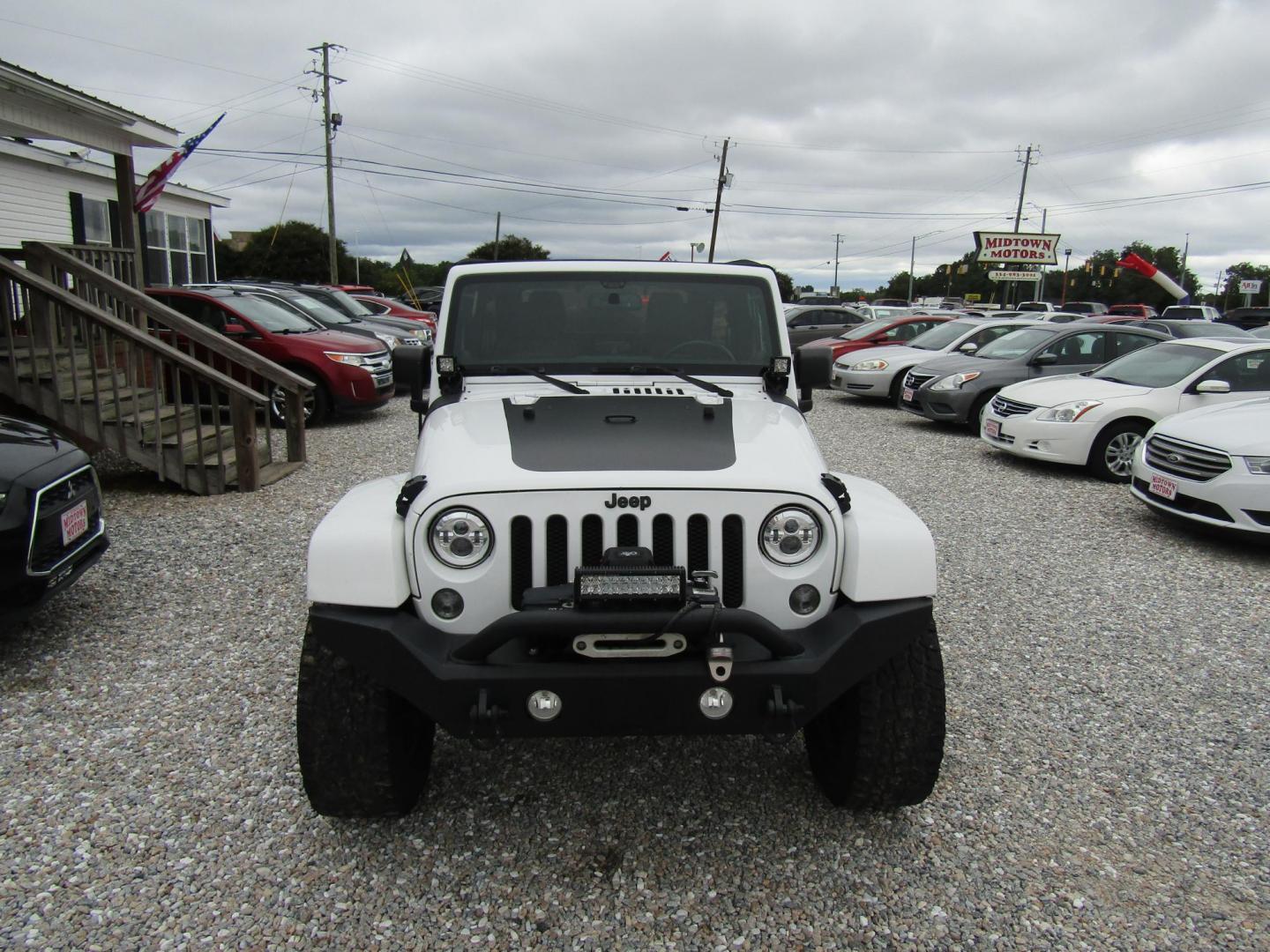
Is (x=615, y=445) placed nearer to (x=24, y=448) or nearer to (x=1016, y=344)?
(x=24, y=448)

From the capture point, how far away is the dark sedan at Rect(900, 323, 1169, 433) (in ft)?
37.6

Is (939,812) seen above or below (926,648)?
below

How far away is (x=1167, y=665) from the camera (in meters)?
4.44

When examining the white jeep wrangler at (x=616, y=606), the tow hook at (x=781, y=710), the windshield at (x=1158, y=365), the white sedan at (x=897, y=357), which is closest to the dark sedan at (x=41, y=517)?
the white jeep wrangler at (x=616, y=606)

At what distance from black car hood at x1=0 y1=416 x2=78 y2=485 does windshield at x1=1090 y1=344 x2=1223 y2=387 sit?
9.10 metres

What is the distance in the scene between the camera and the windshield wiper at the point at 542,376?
3549 millimetres

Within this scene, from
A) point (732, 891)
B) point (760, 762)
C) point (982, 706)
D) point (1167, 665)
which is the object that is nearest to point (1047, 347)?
point (1167, 665)

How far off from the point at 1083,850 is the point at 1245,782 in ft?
3.03

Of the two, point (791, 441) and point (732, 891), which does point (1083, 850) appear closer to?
point (732, 891)

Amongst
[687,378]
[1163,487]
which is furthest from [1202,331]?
[687,378]

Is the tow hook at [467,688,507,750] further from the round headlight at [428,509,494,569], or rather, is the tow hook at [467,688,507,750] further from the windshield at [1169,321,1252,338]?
the windshield at [1169,321,1252,338]

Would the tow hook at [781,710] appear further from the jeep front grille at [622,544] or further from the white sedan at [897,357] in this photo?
the white sedan at [897,357]

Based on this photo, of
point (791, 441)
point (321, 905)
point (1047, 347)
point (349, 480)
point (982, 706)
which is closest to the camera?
point (321, 905)

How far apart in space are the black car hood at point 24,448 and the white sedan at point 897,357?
11818 millimetres
